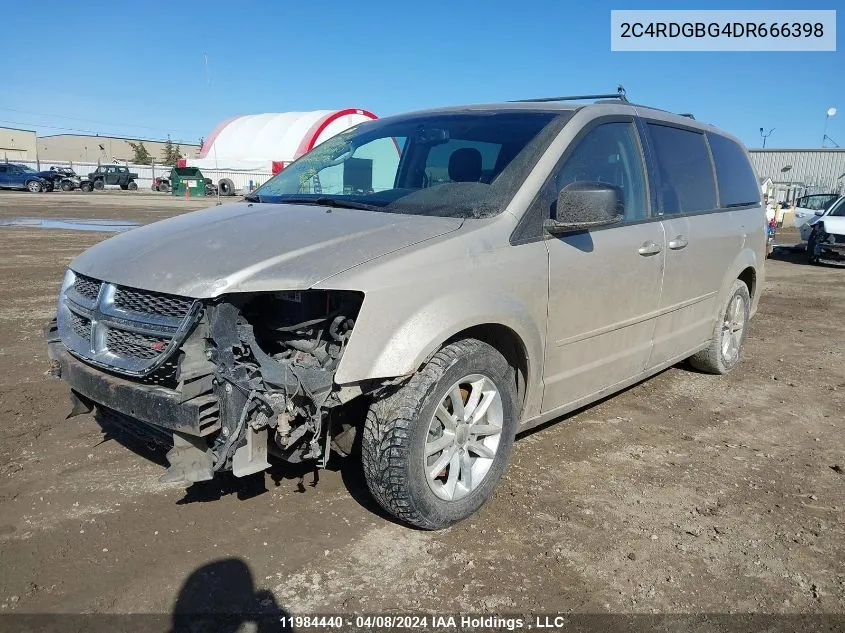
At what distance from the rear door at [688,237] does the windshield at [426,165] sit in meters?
1.08

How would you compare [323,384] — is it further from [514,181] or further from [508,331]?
[514,181]

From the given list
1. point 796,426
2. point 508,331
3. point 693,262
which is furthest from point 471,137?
point 796,426

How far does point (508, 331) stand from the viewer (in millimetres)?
2996

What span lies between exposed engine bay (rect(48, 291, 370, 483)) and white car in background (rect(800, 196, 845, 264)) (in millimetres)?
14894

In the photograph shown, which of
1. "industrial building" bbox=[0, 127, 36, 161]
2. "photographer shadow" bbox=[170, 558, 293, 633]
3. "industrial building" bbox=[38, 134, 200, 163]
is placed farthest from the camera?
"industrial building" bbox=[38, 134, 200, 163]

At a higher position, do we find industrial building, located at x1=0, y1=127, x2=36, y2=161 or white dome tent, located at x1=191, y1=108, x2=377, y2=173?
industrial building, located at x1=0, y1=127, x2=36, y2=161

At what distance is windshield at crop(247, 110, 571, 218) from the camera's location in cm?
316

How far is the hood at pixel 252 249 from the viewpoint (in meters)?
2.50

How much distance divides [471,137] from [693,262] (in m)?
1.81

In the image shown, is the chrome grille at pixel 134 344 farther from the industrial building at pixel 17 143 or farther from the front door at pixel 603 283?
the industrial building at pixel 17 143

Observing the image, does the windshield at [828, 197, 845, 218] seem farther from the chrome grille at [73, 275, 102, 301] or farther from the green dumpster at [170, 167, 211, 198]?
the green dumpster at [170, 167, 211, 198]

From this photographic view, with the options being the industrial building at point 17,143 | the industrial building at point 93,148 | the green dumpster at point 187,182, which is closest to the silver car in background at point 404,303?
the green dumpster at point 187,182

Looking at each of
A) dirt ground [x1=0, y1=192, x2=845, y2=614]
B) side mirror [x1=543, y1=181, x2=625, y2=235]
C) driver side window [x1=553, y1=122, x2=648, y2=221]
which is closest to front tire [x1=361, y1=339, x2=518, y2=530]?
dirt ground [x1=0, y1=192, x2=845, y2=614]

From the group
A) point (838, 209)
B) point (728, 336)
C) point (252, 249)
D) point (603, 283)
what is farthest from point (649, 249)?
point (838, 209)
